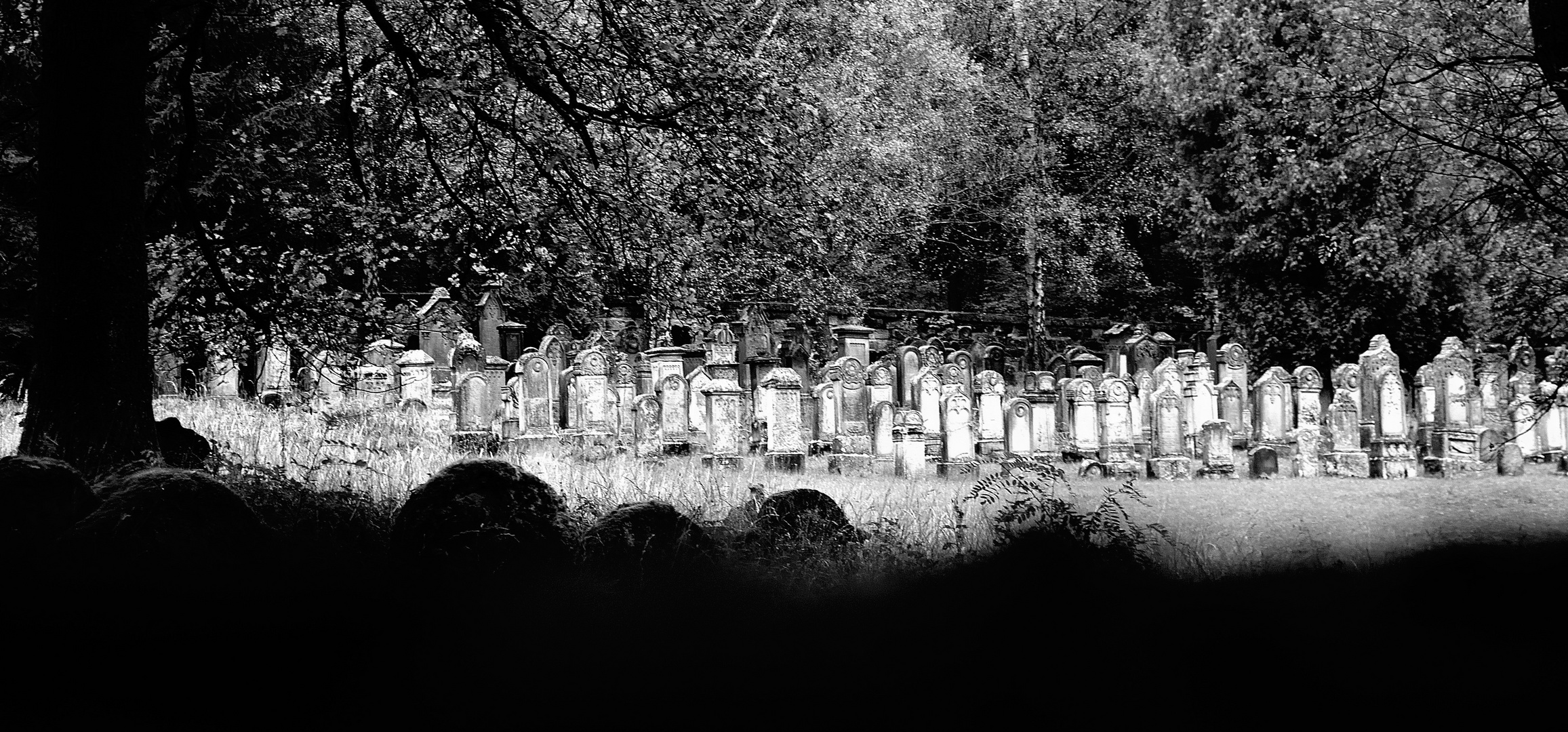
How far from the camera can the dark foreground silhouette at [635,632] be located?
420 centimetres

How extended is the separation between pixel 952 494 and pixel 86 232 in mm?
7034

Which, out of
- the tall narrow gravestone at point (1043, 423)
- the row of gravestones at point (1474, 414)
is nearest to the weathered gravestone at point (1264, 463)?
the row of gravestones at point (1474, 414)

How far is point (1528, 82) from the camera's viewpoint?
809cm

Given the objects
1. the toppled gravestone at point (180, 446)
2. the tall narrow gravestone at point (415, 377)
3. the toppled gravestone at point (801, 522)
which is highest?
the tall narrow gravestone at point (415, 377)

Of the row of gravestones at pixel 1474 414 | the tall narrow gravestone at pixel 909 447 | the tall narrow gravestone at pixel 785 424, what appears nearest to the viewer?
the tall narrow gravestone at pixel 785 424

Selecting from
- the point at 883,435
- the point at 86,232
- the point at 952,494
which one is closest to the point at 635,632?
the point at 86,232

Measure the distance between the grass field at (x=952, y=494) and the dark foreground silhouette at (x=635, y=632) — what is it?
86 cm

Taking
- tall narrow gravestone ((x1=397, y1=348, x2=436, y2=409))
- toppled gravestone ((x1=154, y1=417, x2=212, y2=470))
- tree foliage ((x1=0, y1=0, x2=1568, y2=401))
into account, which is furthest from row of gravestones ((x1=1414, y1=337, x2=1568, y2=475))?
toppled gravestone ((x1=154, y1=417, x2=212, y2=470))

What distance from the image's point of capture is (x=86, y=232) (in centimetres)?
666

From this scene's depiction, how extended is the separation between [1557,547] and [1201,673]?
1927 millimetres

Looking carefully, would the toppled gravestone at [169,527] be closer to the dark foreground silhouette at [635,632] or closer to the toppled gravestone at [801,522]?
the dark foreground silhouette at [635,632]

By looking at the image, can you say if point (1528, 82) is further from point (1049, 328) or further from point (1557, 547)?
point (1049, 328)

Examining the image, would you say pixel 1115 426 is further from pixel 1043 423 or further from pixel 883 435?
pixel 883 435

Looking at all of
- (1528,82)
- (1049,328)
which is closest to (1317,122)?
(1528,82)
